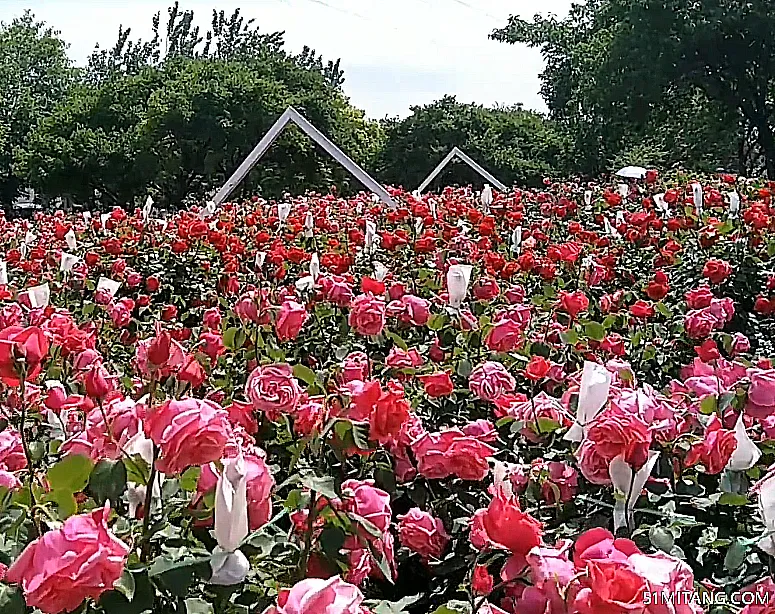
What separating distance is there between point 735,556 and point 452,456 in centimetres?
45

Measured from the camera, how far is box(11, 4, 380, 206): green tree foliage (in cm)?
2467

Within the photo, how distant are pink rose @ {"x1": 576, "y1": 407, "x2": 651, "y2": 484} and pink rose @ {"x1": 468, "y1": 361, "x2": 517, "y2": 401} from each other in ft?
2.08

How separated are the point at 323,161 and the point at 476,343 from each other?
74.1 feet

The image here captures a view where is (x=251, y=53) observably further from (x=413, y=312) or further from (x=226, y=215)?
(x=413, y=312)

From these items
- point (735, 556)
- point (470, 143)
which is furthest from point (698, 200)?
point (470, 143)

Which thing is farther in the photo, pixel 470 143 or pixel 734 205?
pixel 470 143

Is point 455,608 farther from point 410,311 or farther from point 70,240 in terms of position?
point 70,240

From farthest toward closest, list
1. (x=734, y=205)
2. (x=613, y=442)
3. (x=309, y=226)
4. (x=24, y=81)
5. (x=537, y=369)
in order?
(x=24, y=81) → (x=309, y=226) → (x=734, y=205) → (x=537, y=369) → (x=613, y=442)

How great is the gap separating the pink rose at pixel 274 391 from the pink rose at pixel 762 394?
77 centimetres

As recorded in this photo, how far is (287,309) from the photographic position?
238 centimetres

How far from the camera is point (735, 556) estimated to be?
4.38 ft

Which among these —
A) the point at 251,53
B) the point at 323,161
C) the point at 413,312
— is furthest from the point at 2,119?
the point at 413,312

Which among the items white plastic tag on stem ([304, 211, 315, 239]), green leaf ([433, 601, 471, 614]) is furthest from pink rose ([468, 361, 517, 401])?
white plastic tag on stem ([304, 211, 315, 239])

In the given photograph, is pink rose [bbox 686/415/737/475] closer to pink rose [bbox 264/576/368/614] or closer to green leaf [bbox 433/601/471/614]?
green leaf [bbox 433/601/471/614]
